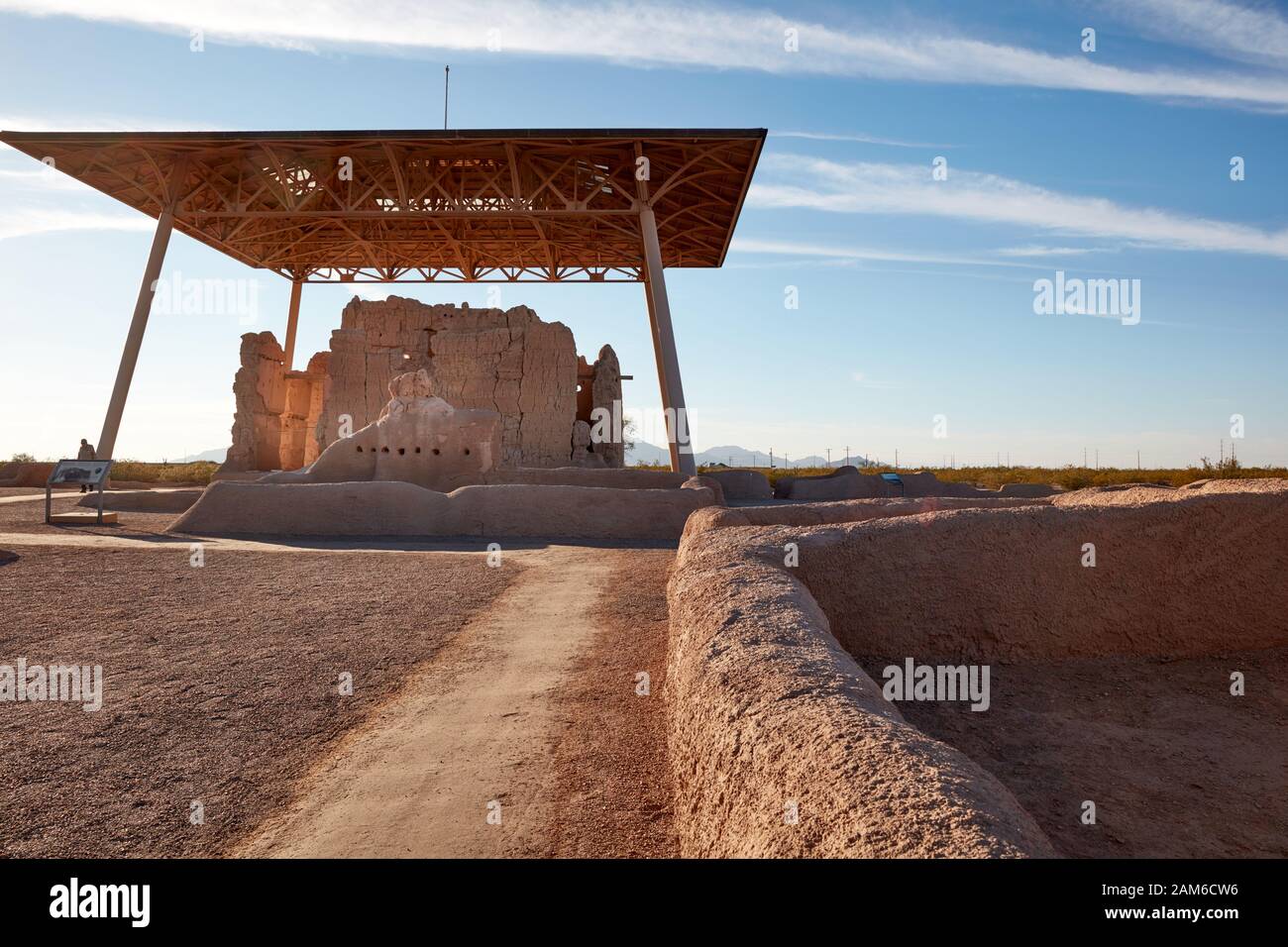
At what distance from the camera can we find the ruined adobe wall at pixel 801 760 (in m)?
1.65

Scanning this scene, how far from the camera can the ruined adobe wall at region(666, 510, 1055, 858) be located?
1648 mm

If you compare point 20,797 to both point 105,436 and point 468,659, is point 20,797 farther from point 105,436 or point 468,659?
point 105,436

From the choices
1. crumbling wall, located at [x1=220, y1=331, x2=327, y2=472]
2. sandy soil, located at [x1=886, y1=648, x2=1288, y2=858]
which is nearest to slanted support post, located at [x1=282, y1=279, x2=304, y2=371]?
crumbling wall, located at [x1=220, y1=331, x2=327, y2=472]

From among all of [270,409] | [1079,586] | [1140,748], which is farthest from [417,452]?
[270,409]

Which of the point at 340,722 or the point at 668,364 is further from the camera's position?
the point at 668,364

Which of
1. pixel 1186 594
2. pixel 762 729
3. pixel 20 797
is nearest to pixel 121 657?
pixel 20 797

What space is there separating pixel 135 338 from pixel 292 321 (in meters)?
9.09

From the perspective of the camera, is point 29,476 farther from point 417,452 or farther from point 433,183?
point 417,452

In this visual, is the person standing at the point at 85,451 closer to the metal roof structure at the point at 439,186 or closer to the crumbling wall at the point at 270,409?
the metal roof structure at the point at 439,186

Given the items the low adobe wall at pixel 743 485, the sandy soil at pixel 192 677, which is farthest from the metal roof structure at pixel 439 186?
the sandy soil at pixel 192 677

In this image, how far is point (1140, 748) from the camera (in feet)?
11.1

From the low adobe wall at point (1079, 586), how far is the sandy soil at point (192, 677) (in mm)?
2833

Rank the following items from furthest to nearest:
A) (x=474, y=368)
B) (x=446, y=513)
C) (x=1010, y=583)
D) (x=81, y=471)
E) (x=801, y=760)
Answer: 1. (x=474, y=368)
2. (x=81, y=471)
3. (x=446, y=513)
4. (x=1010, y=583)
5. (x=801, y=760)
